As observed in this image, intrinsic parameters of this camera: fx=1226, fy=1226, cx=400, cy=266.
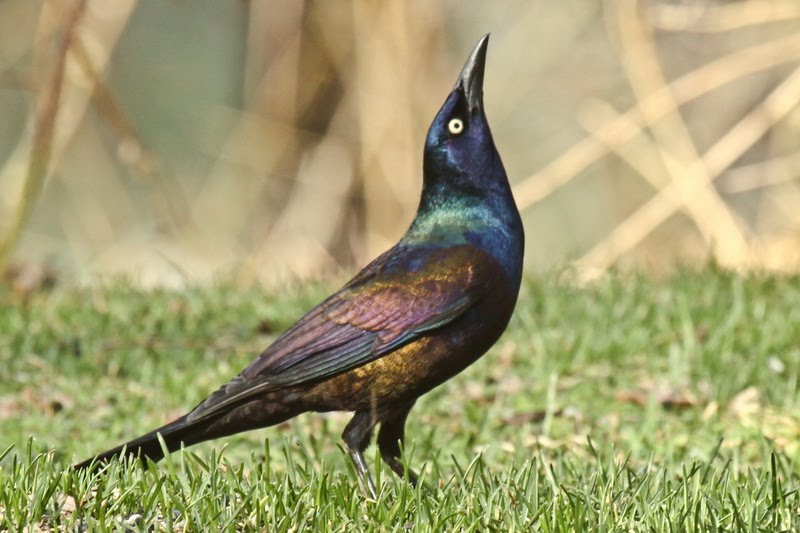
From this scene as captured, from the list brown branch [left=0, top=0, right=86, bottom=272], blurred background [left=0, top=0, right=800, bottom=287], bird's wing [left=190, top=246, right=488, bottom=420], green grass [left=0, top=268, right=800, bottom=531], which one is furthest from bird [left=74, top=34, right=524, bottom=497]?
blurred background [left=0, top=0, right=800, bottom=287]

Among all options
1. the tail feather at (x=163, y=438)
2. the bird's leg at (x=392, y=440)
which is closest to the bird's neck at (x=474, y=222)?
the bird's leg at (x=392, y=440)

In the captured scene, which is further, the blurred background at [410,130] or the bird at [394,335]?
the blurred background at [410,130]

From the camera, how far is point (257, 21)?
33.7ft

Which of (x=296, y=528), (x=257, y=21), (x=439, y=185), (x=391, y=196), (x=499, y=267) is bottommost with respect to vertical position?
(x=296, y=528)

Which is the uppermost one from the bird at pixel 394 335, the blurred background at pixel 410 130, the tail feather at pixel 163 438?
the blurred background at pixel 410 130

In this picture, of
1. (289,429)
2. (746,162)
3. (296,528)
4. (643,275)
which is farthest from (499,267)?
(746,162)

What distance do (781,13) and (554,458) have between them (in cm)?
508

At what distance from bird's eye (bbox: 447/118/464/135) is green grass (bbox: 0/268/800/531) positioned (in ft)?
3.39

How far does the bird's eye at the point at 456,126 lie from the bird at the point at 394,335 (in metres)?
0.06

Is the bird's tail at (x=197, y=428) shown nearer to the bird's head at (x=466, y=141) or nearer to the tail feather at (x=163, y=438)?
the tail feather at (x=163, y=438)

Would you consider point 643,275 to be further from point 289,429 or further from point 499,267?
point 499,267

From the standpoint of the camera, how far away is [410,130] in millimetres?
10000

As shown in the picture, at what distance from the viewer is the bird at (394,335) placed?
3.62 meters

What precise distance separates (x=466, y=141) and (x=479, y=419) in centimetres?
163
